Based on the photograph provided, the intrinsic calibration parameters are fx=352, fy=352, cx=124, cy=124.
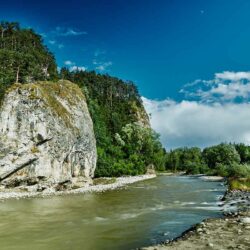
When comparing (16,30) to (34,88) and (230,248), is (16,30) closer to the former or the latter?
(34,88)

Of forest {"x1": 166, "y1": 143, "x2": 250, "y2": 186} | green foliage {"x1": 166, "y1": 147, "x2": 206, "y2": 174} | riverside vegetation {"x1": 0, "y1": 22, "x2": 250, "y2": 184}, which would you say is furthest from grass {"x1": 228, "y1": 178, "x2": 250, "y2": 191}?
green foliage {"x1": 166, "y1": 147, "x2": 206, "y2": 174}

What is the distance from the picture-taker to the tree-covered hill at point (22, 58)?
66.1 meters

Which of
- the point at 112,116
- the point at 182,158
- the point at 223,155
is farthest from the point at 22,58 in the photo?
the point at 182,158

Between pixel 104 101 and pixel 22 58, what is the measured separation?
51.1m

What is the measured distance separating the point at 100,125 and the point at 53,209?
5695 cm

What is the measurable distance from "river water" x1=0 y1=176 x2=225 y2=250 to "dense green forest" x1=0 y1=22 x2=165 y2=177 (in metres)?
32.2

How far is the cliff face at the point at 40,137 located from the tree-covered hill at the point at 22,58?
37.8 ft

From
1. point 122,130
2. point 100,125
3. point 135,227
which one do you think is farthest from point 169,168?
point 135,227

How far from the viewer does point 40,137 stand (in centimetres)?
4350

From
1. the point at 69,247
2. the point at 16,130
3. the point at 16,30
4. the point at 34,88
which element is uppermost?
the point at 16,30

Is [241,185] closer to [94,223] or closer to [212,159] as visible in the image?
[94,223]

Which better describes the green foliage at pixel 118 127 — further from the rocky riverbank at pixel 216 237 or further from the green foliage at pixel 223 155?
the rocky riverbank at pixel 216 237

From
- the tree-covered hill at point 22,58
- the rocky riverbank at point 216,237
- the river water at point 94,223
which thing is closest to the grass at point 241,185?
the river water at point 94,223

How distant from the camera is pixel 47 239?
679 inches
